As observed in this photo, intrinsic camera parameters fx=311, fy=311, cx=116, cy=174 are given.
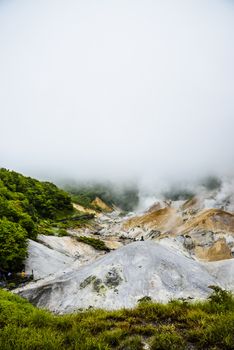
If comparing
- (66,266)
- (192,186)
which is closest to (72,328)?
(66,266)

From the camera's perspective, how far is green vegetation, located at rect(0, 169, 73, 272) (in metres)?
29.6

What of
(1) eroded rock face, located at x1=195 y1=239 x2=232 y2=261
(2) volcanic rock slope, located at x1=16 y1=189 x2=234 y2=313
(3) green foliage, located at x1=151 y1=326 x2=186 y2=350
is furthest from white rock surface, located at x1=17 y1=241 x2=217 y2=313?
(1) eroded rock face, located at x1=195 y1=239 x2=232 y2=261

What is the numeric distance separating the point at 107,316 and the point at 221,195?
102160 mm

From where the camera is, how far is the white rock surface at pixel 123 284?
21.8 metres

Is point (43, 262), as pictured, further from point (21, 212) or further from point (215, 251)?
point (215, 251)

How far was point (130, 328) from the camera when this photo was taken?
8.17 m

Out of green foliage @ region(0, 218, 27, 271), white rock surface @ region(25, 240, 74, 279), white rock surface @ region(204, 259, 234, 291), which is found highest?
white rock surface @ region(204, 259, 234, 291)

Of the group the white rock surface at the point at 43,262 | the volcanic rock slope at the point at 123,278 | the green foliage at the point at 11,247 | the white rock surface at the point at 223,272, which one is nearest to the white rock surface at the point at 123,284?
the volcanic rock slope at the point at 123,278

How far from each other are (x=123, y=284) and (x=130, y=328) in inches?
617

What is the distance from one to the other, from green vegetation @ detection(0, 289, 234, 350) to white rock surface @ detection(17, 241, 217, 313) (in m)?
12.0

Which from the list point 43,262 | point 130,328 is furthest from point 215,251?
point 130,328

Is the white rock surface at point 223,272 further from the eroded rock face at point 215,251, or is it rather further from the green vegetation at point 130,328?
the eroded rock face at point 215,251

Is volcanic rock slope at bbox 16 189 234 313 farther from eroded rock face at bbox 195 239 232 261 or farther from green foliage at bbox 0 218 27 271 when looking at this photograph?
eroded rock face at bbox 195 239 232 261

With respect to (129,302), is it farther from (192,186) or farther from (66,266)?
(192,186)
